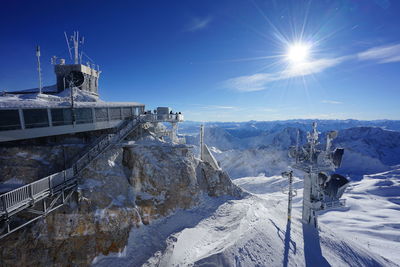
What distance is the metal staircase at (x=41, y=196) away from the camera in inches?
384

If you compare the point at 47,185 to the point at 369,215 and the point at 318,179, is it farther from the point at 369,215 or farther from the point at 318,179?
the point at 369,215

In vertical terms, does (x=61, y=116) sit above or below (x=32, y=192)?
above

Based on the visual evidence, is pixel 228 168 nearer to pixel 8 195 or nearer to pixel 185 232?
pixel 185 232

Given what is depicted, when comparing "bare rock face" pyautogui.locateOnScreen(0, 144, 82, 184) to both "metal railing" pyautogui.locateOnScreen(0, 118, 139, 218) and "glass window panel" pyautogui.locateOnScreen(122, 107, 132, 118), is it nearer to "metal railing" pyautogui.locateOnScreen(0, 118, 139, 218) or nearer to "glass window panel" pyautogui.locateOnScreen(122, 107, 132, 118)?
"metal railing" pyautogui.locateOnScreen(0, 118, 139, 218)

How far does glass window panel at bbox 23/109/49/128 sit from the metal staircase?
13.4 feet

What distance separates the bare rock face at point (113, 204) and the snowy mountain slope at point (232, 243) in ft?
3.56

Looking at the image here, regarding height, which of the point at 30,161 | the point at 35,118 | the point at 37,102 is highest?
the point at 37,102

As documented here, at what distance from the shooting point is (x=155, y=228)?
1581 cm

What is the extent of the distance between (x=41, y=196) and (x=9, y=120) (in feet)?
23.0

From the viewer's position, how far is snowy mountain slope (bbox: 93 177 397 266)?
12.8 meters

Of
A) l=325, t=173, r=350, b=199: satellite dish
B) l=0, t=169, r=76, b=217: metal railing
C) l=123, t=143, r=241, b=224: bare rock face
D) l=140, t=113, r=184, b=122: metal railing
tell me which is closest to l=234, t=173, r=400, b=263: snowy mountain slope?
l=325, t=173, r=350, b=199: satellite dish

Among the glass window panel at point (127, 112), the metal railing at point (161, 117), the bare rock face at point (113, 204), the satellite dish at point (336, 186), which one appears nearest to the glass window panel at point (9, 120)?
the bare rock face at point (113, 204)

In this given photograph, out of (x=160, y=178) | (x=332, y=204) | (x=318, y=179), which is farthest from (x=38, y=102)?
(x=332, y=204)

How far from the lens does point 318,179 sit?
65.2ft
